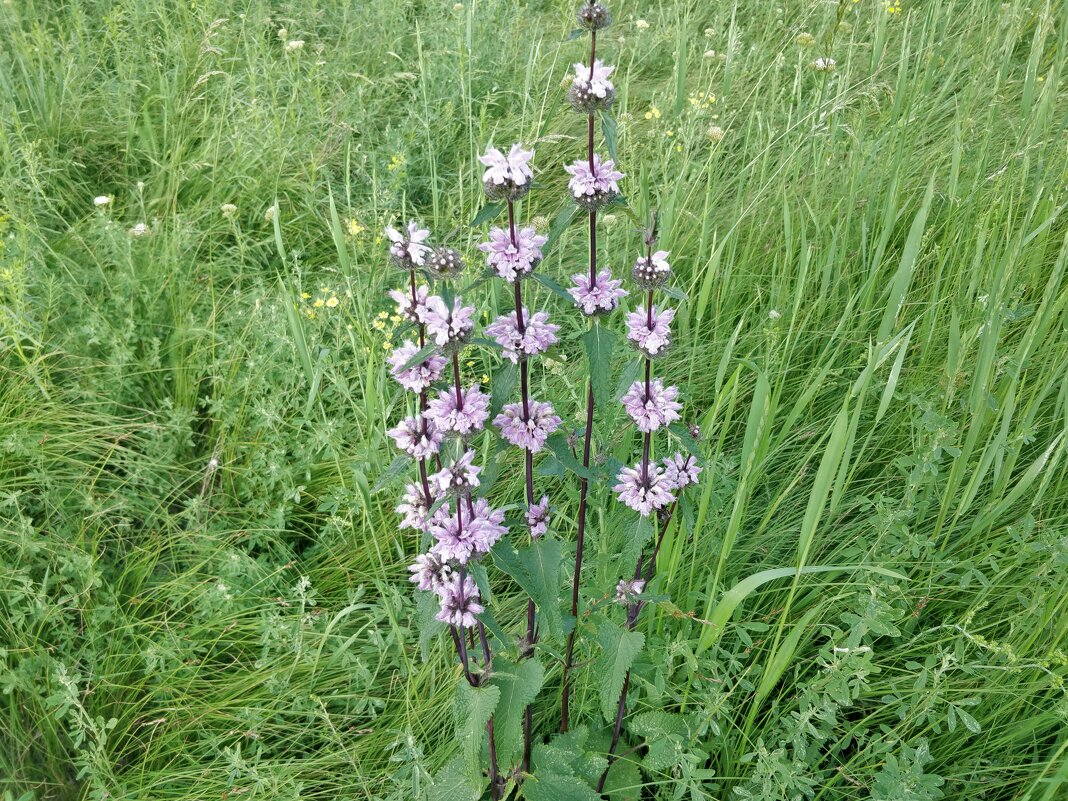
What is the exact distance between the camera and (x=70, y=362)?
2.81 m

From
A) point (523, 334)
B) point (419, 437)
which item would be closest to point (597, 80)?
point (523, 334)

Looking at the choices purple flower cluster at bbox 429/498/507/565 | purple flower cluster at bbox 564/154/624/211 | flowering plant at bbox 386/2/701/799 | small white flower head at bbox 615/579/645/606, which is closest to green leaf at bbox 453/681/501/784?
flowering plant at bbox 386/2/701/799

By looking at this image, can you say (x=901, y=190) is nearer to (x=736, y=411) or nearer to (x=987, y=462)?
(x=736, y=411)

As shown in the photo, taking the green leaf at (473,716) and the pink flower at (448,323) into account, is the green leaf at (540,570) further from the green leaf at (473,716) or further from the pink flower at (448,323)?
the pink flower at (448,323)

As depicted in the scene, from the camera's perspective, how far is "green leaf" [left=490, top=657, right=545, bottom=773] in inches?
60.0

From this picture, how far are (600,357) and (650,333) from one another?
5.0 inches

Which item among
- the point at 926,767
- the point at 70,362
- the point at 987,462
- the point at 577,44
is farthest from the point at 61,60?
the point at 926,767

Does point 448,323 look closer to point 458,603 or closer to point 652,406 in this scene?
point 652,406

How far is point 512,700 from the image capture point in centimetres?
153

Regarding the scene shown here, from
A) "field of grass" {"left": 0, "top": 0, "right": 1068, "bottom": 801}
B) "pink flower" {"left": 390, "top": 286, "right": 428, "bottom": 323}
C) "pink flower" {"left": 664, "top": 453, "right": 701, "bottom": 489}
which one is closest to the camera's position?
"pink flower" {"left": 390, "top": 286, "right": 428, "bottom": 323}

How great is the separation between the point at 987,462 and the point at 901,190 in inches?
48.0

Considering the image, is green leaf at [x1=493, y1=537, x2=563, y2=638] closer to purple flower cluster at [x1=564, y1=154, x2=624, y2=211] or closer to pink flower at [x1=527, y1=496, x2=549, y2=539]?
pink flower at [x1=527, y1=496, x2=549, y2=539]

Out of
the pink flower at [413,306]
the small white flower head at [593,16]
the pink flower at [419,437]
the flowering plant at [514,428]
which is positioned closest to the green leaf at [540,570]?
the flowering plant at [514,428]

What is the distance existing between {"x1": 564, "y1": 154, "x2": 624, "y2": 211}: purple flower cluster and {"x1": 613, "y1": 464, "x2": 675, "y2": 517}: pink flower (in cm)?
55
